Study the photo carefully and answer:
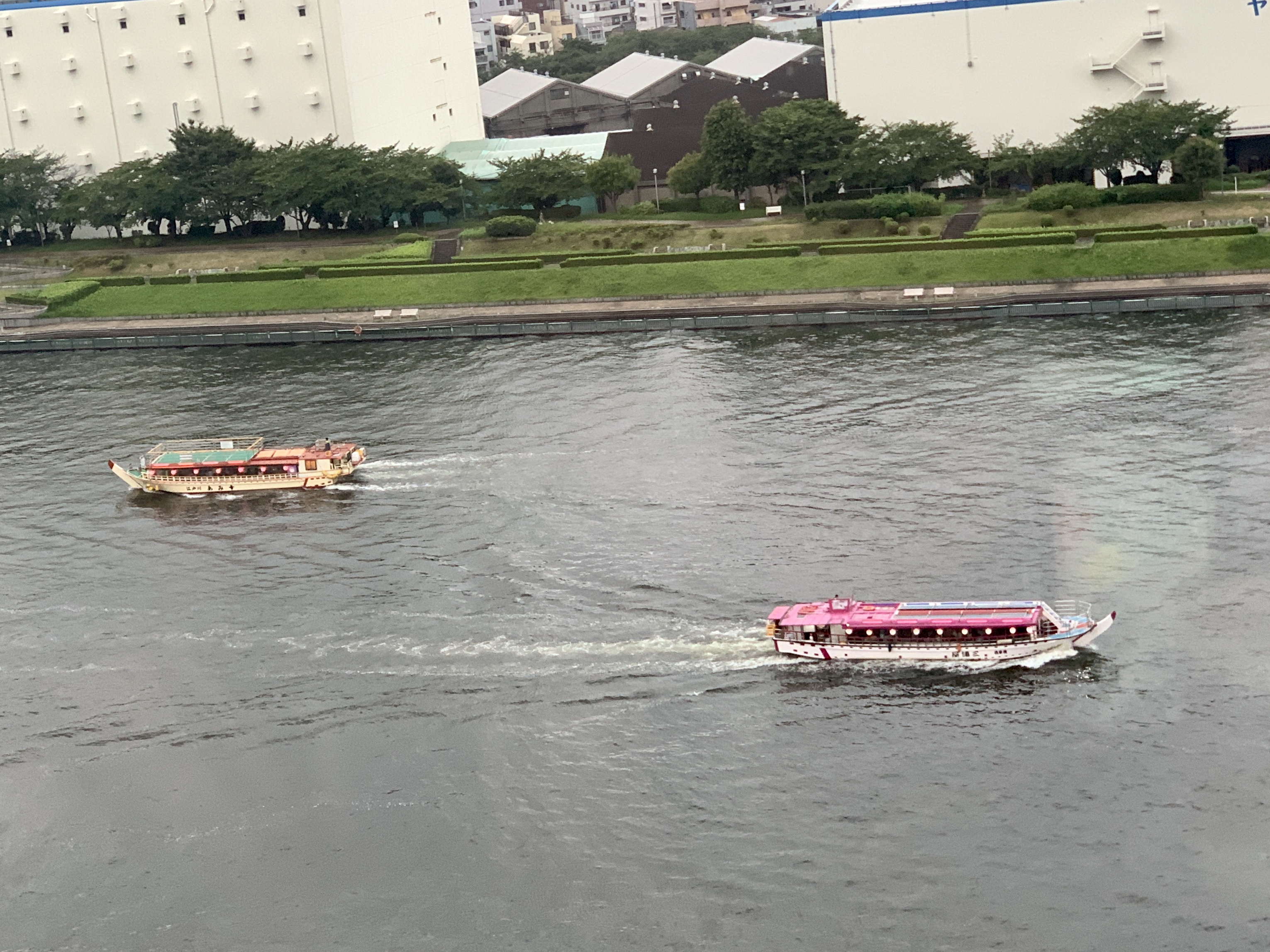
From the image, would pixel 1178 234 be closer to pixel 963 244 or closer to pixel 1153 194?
pixel 1153 194

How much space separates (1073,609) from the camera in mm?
53469

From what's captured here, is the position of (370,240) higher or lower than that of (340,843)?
higher

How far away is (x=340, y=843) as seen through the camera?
4459 cm

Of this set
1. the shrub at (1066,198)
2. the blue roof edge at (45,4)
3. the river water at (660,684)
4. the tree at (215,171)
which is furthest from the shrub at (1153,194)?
the blue roof edge at (45,4)

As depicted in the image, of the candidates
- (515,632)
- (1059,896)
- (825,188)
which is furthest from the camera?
(825,188)

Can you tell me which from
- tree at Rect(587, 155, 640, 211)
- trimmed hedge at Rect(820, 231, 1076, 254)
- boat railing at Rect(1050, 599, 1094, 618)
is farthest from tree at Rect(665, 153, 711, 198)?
boat railing at Rect(1050, 599, 1094, 618)

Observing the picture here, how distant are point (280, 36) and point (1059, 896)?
114360mm

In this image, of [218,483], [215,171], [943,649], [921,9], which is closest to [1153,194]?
[921,9]

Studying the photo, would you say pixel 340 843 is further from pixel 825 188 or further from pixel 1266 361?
pixel 825 188

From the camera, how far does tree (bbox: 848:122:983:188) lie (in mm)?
116625

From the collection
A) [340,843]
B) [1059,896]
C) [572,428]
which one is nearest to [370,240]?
[572,428]

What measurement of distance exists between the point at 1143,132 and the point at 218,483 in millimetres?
69500

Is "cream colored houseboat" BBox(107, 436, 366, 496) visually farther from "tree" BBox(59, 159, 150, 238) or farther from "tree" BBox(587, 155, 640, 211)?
"tree" BBox(59, 159, 150, 238)

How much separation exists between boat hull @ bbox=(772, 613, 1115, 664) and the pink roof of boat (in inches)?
26.1
